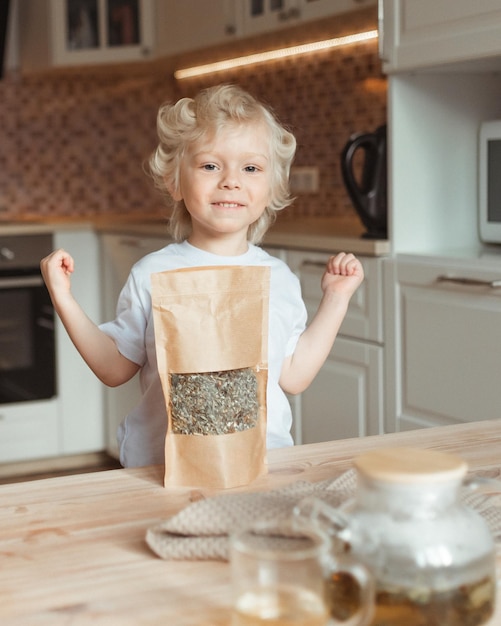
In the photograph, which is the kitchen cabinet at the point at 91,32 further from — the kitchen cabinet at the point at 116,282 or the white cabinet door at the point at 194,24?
the kitchen cabinet at the point at 116,282

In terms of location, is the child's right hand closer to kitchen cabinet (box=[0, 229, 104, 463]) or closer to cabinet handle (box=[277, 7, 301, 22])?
cabinet handle (box=[277, 7, 301, 22])

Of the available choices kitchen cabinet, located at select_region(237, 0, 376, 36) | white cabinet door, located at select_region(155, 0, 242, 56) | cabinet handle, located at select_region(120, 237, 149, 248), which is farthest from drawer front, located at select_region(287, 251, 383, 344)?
white cabinet door, located at select_region(155, 0, 242, 56)

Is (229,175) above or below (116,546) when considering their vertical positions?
above

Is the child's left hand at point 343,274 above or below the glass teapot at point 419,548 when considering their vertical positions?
above

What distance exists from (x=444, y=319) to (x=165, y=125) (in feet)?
3.86

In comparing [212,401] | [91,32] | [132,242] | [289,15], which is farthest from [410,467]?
[91,32]

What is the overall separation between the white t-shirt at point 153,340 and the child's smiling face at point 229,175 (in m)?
0.10

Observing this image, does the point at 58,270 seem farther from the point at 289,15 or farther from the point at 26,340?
the point at 26,340

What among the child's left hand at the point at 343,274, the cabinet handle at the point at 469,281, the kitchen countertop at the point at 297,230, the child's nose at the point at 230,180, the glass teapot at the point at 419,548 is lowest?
the glass teapot at the point at 419,548

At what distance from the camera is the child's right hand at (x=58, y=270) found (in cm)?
108

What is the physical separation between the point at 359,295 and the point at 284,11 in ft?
3.31

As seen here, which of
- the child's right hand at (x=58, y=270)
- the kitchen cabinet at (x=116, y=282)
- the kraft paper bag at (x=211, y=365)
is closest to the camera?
the kraft paper bag at (x=211, y=365)

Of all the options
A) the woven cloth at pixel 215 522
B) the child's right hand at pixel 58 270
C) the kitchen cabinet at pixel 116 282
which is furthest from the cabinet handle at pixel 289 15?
the woven cloth at pixel 215 522

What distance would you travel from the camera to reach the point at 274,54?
145 inches
